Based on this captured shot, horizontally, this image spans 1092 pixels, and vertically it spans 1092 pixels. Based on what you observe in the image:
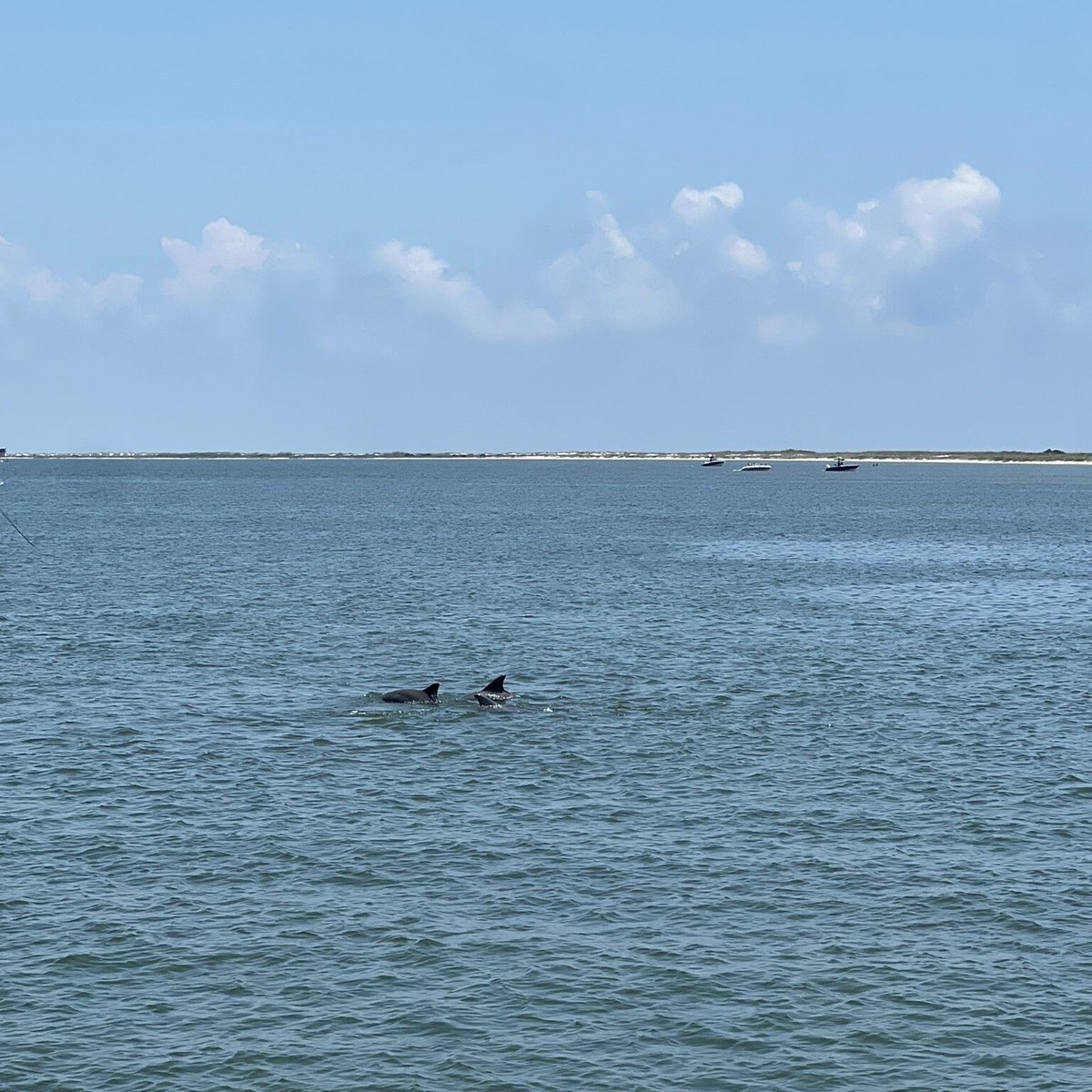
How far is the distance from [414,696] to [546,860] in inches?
774

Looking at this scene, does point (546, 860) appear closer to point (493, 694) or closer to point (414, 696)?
point (493, 694)

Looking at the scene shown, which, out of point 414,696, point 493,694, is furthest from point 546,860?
point 414,696

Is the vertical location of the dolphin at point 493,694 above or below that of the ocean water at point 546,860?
above

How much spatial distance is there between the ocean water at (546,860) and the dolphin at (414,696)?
0.72 meters

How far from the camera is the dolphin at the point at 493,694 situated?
174 ft

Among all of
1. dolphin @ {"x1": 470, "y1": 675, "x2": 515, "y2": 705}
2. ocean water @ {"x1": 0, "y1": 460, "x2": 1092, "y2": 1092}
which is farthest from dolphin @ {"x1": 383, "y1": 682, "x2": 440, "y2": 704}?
dolphin @ {"x1": 470, "y1": 675, "x2": 515, "y2": 705}

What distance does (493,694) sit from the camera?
175ft

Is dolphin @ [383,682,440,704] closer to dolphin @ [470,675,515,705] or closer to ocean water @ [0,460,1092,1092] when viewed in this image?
ocean water @ [0,460,1092,1092]

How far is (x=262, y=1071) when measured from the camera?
23734 mm

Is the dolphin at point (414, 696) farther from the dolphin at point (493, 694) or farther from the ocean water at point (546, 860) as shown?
the dolphin at point (493, 694)

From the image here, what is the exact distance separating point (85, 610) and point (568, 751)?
1860 inches

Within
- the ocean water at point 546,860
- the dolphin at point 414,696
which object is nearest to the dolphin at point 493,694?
the ocean water at point 546,860

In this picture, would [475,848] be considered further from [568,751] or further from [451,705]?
[451,705]

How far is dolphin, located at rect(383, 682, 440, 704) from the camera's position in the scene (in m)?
53.2
